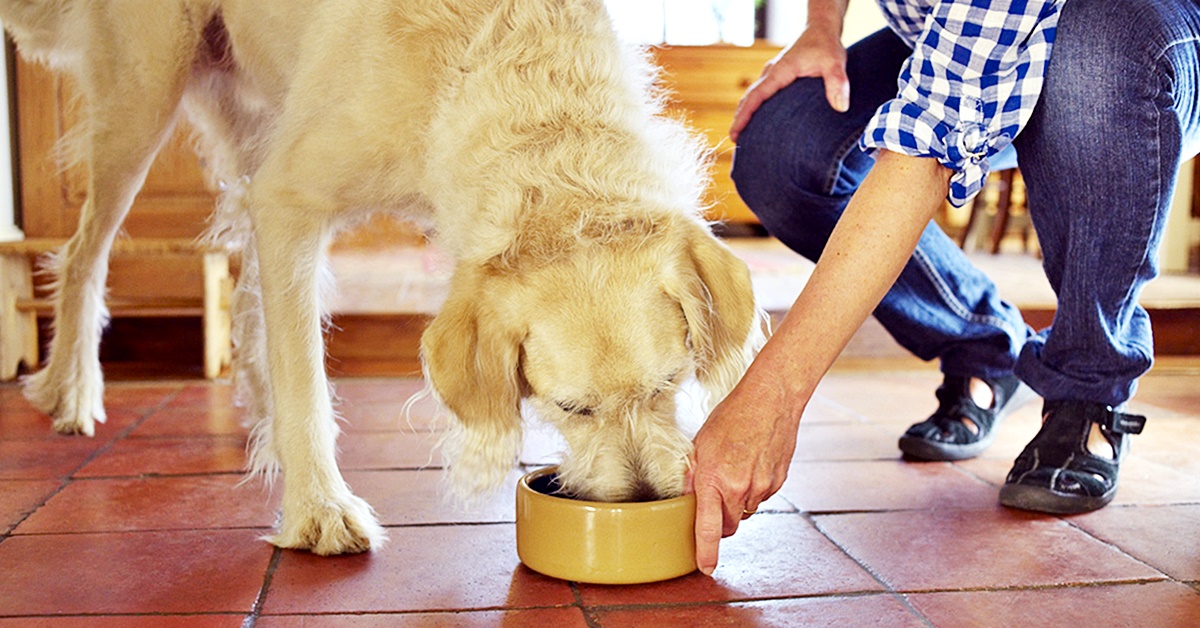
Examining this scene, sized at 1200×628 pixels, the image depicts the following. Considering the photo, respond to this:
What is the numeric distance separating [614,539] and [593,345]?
28 cm

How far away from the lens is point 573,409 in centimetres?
150

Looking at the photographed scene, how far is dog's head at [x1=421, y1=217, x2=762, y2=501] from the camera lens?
1463 mm

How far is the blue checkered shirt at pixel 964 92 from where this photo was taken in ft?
5.45

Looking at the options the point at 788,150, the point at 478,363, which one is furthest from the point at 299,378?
the point at 788,150

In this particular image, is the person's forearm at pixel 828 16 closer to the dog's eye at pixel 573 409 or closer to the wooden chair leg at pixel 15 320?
the dog's eye at pixel 573 409

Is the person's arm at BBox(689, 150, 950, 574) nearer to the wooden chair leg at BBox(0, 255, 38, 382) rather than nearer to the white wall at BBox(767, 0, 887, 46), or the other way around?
the wooden chair leg at BBox(0, 255, 38, 382)

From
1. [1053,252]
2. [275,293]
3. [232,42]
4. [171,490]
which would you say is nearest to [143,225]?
[232,42]

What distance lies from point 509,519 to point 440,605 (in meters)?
0.44

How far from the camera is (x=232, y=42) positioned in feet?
7.72

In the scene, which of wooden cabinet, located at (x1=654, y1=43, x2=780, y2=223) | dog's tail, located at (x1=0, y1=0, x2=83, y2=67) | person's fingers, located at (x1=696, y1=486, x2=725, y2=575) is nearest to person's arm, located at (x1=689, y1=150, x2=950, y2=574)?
person's fingers, located at (x1=696, y1=486, x2=725, y2=575)

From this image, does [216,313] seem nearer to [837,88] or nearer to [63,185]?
[63,185]

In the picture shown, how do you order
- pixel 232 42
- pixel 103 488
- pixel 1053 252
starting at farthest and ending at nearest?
pixel 232 42 < pixel 103 488 < pixel 1053 252

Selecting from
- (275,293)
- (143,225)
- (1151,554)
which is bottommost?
(143,225)

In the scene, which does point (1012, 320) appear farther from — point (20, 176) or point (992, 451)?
point (20, 176)
